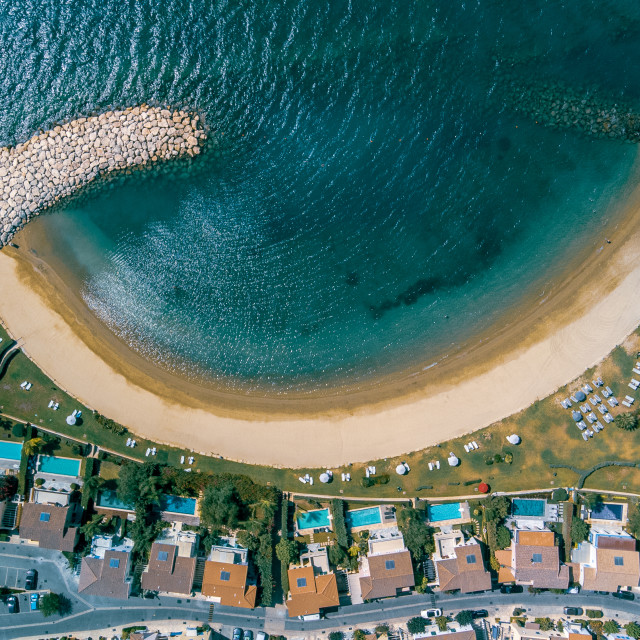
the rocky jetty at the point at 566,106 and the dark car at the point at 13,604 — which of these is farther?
the rocky jetty at the point at 566,106

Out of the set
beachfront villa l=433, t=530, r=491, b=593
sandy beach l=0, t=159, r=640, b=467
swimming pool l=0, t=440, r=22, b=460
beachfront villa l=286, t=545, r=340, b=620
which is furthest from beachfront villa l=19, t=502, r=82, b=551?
beachfront villa l=433, t=530, r=491, b=593

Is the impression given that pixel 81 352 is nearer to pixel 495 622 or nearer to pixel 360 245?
pixel 360 245

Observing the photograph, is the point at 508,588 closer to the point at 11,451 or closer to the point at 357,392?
the point at 357,392

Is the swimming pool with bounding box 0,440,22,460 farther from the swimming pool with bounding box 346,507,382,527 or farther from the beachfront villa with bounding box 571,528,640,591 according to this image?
the beachfront villa with bounding box 571,528,640,591

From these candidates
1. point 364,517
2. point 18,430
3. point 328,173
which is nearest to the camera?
point 18,430

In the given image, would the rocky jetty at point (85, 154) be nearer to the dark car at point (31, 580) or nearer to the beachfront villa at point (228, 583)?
the dark car at point (31, 580)

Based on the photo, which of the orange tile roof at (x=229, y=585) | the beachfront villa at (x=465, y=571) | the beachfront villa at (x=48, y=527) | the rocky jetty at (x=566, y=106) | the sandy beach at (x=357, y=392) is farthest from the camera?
the rocky jetty at (x=566, y=106)

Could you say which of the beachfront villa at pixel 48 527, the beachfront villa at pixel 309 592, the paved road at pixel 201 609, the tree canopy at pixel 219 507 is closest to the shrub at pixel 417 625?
the paved road at pixel 201 609

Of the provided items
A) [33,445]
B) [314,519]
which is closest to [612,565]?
[314,519]
